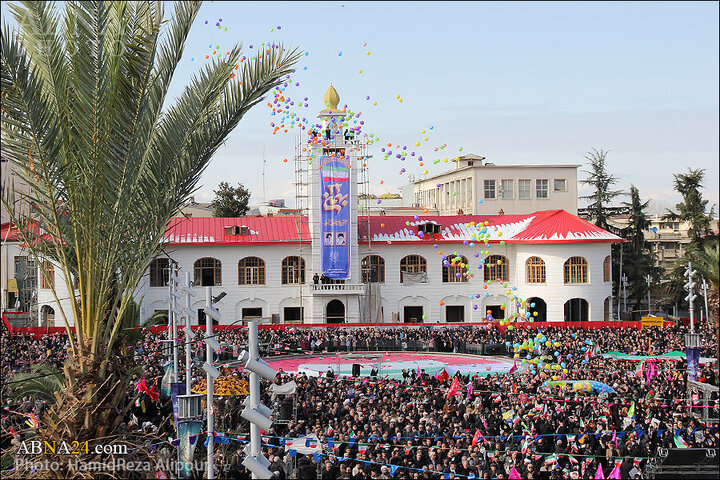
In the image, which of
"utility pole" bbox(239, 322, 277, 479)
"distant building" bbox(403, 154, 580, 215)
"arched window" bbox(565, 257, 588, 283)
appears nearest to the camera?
"utility pole" bbox(239, 322, 277, 479)

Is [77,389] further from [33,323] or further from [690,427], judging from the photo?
[33,323]

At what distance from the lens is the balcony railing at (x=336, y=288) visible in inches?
1677

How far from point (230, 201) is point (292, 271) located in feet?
66.4

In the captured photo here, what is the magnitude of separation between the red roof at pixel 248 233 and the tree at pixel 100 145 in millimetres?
34640

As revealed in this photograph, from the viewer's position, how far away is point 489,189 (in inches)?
2302

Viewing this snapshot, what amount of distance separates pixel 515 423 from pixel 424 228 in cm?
2872

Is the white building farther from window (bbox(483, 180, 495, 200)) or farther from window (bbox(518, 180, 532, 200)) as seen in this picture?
window (bbox(483, 180, 495, 200))

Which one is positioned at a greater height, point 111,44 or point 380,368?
point 111,44

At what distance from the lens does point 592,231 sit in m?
43.9

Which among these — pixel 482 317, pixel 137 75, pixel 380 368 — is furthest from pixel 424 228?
pixel 137 75

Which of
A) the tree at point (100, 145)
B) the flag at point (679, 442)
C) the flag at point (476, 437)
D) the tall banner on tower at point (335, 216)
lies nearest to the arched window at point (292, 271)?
the tall banner on tower at point (335, 216)

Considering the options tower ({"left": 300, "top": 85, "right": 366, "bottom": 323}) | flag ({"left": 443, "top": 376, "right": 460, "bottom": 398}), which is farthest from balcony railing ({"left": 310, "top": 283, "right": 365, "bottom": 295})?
flag ({"left": 443, "top": 376, "right": 460, "bottom": 398})

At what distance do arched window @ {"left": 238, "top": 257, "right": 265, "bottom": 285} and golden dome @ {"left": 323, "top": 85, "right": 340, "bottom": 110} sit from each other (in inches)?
401

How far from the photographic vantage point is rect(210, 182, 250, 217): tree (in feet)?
204
